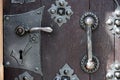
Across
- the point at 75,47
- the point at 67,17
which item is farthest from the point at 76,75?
the point at 67,17

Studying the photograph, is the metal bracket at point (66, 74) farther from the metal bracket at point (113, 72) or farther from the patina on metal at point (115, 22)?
the patina on metal at point (115, 22)

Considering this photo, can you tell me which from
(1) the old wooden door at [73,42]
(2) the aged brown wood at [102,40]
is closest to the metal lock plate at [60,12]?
(1) the old wooden door at [73,42]

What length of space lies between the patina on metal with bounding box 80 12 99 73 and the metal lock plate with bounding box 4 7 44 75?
8.3 inches

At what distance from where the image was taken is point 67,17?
2.35m

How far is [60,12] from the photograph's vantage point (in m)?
2.35

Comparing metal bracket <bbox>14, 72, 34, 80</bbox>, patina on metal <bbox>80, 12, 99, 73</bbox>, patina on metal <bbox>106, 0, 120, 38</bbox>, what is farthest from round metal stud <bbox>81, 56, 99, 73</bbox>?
metal bracket <bbox>14, 72, 34, 80</bbox>

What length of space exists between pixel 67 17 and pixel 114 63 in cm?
32

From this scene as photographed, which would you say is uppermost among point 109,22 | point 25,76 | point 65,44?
point 109,22

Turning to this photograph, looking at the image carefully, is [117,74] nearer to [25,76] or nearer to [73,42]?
[73,42]

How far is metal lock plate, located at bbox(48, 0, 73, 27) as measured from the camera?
92.4 inches

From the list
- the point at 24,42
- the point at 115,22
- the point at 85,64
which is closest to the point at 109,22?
the point at 115,22

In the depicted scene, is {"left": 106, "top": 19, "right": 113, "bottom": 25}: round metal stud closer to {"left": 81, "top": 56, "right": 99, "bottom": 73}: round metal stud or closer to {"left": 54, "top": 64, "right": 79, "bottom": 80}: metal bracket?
Answer: {"left": 81, "top": 56, "right": 99, "bottom": 73}: round metal stud

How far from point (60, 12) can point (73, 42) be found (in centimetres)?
16

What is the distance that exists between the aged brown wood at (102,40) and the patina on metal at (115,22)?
0.8 inches
